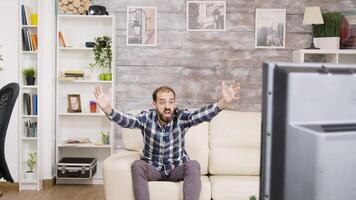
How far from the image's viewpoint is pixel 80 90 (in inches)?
189

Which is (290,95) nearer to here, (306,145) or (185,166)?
(306,145)

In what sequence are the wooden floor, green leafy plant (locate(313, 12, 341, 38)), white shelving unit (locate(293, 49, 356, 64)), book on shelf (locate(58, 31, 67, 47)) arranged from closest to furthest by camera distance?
the wooden floor, white shelving unit (locate(293, 49, 356, 64)), green leafy plant (locate(313, 12, 341, 38)), book on shelf (locate(58, 31, 67, 47))

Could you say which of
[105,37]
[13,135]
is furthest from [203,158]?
[13,135]

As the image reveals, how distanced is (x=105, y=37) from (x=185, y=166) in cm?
208

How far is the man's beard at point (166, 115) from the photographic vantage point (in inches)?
117

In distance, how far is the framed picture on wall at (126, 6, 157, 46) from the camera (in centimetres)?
466

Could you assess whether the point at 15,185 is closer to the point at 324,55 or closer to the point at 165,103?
the point at 165,103

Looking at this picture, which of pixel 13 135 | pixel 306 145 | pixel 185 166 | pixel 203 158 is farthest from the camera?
pixel 13 135

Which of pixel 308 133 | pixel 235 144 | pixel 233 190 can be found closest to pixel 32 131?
pixel 235 144

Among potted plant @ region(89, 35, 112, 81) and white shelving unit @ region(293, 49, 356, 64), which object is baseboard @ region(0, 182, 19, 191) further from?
white shelving unit @ region(293, 49, 356, 64)

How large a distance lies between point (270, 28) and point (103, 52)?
177cm

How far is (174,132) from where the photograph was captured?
3.04m

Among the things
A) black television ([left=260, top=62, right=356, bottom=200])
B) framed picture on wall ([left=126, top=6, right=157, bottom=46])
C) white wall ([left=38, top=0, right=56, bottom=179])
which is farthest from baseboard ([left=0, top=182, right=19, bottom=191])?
black television ([left=260, top=62, right=356, bottom=200])

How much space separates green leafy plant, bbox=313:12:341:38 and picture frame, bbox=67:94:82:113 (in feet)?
8.54
